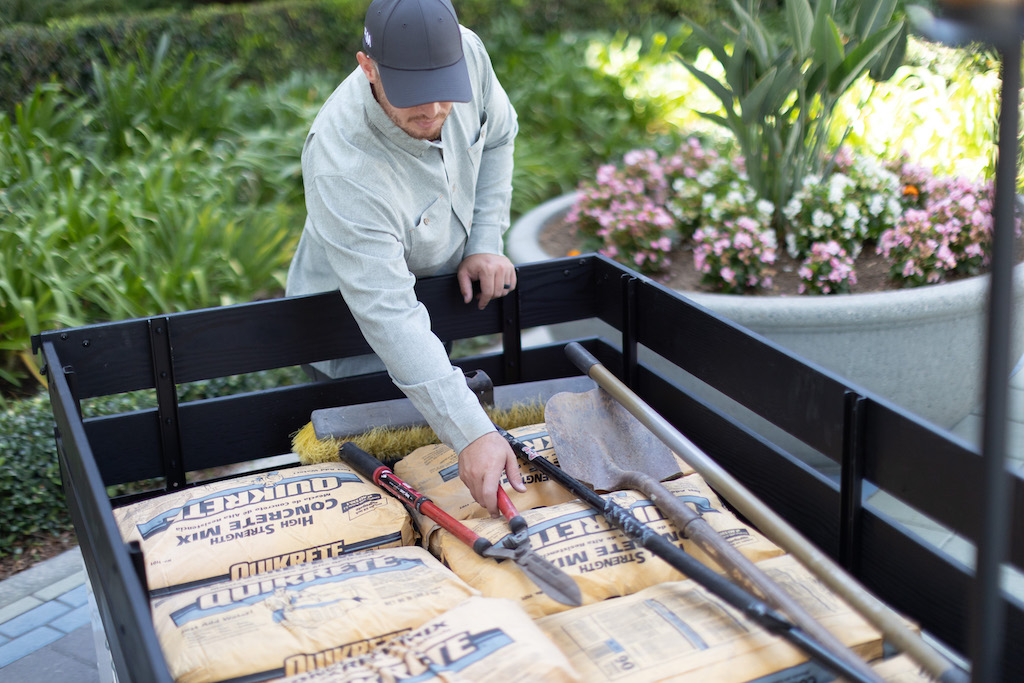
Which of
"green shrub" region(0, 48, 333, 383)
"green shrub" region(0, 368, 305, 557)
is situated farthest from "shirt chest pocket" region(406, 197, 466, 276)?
"green shrub" region(0, 48, 333, 383)

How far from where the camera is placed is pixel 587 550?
71.3 inches

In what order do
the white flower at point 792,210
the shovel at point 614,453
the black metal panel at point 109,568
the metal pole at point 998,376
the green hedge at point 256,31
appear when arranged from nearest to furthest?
the metal pole at point 998,376, the black metal panel at point 109,568, the shovel at point 614,453, the white flower at point 792,210, the green hedge at point 256,31

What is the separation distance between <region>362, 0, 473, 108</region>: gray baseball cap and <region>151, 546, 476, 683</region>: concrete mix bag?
0.95m

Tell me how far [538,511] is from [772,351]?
603 millimetres

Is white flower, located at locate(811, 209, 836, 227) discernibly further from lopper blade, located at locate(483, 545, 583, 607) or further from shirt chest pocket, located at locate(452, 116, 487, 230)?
lopper blade, located at locate(483, 545, 583, 607)

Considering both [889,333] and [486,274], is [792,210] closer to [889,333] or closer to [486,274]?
[889,333]

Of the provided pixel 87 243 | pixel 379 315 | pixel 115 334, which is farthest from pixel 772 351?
pixel 87 243

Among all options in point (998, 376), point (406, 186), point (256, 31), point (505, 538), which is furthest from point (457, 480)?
point (256, 31)

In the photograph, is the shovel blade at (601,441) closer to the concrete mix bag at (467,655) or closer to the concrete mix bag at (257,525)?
the concrete mix bag at (257,525)

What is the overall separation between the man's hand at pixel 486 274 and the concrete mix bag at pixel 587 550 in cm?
72

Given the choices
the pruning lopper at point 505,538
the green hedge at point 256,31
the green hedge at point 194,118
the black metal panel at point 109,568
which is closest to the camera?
the black metal panel at point 109,568

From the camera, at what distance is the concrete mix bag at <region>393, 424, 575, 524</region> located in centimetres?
206

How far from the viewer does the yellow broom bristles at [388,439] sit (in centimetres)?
229

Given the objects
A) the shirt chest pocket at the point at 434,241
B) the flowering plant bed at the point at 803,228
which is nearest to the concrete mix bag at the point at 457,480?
the shirt chest pocket at the point at 434,241
